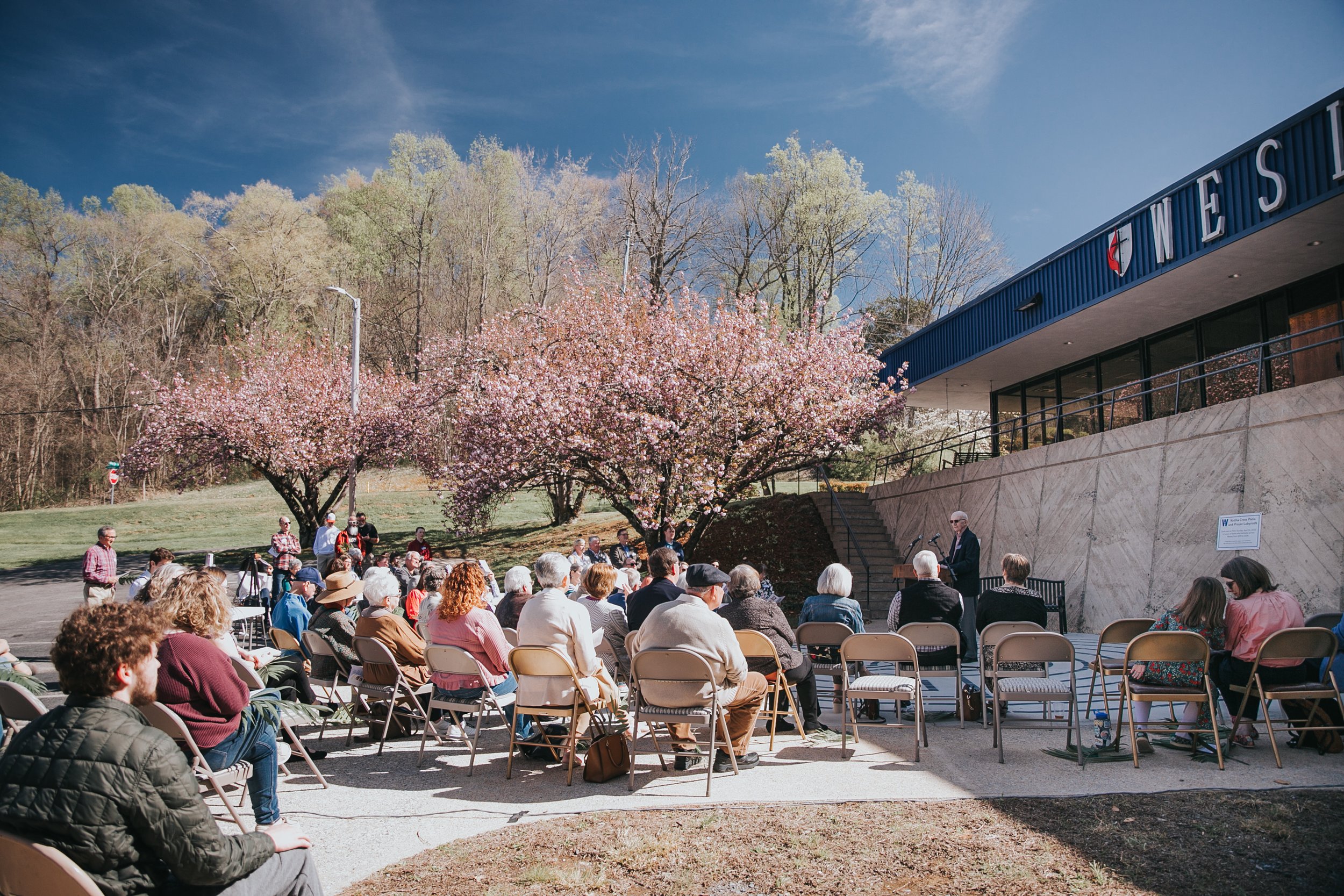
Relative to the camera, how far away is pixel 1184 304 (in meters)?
16.7

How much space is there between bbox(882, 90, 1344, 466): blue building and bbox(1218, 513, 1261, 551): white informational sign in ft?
7.47

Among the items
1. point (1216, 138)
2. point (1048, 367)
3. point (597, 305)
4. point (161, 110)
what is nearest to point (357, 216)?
point (161, 110)

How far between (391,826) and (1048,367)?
2136cm

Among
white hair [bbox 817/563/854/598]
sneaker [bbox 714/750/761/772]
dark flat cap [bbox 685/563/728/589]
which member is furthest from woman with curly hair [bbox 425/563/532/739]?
white hair [bbox 817/563/854/598]

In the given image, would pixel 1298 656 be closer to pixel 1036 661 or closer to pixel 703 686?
pixel 1036 661

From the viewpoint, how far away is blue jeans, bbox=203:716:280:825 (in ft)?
14.2

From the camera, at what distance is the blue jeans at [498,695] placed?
6234 millimetres

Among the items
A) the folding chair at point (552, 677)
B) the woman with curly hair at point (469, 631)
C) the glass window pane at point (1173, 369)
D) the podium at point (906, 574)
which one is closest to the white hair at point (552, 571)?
the woman with curly hair at point (469, 631)

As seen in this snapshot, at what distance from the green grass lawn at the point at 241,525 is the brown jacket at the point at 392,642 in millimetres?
16641

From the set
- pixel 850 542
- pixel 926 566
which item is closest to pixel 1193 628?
pixel 926 566

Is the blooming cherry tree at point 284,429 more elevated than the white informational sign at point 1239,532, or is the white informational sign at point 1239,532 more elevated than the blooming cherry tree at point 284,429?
the blooming cherry tree at point 284,429

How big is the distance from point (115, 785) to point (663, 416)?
17.1 m

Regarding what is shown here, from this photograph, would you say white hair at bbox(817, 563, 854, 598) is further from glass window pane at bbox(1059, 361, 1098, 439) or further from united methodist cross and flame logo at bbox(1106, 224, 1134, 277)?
glass window pane at bbox(1059, 361, 1098, 439)

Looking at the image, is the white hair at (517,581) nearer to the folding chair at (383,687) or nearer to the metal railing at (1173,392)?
the folding chair at (383,687)
